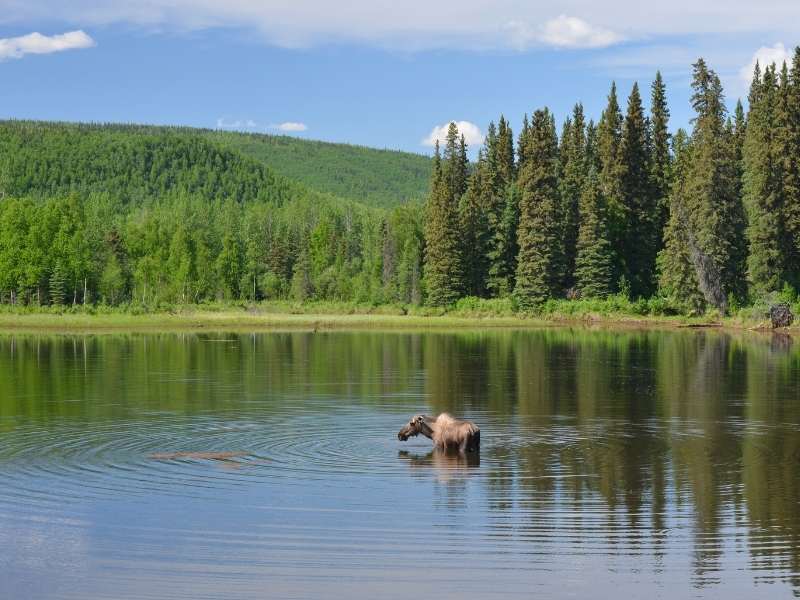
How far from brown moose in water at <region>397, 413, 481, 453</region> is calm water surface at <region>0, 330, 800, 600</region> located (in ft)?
1.32

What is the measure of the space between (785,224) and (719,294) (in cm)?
867

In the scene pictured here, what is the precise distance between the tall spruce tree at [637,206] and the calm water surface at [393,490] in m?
70.1

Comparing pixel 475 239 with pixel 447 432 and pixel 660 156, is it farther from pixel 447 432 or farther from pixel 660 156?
pixel 447 432

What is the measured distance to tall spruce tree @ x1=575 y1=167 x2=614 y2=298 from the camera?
106 m

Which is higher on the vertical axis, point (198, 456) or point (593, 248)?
point (593, 248)

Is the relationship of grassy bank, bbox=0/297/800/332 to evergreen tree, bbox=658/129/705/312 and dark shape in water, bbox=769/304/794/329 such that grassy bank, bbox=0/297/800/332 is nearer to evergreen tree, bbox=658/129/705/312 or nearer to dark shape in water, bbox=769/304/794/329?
→ evergreen tree, bbox=658/129/705/312

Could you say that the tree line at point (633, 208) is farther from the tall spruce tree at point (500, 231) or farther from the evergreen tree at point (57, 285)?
the evergreen tree at point (57, 285)

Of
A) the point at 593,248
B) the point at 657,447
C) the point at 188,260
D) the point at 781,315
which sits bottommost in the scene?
the point at 657,447

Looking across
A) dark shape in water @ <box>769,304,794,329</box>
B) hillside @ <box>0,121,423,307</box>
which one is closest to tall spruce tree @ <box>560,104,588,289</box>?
hillside @ <box>0,121,423,307</box>

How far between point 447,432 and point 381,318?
273 ft

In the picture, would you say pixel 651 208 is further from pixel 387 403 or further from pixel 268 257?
pixel 387 403

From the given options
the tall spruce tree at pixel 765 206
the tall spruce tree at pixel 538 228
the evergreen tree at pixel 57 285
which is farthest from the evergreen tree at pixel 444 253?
the evergreen tree at pixel 57 285

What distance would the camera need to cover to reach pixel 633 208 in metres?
116

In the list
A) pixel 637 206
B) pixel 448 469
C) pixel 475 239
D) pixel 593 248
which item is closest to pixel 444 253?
pixel 475 239
